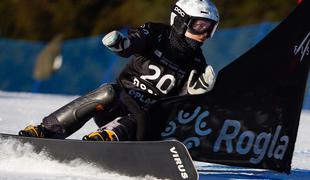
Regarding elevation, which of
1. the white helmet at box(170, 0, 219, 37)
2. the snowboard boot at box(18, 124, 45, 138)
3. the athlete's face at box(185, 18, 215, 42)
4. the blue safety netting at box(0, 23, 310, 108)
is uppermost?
the white helmet at box(170, 0, 219, 37)

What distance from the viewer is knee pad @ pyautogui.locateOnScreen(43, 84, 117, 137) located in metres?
5.22

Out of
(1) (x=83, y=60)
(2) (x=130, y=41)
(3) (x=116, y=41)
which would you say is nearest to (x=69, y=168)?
(3) (x=116, y=41)

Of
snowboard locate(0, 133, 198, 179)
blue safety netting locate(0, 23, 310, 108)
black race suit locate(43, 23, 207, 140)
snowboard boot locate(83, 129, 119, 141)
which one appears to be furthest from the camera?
blue safety netting locate(0, 23, 310, 108)

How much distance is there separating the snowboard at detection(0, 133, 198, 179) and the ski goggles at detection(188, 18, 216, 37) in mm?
973

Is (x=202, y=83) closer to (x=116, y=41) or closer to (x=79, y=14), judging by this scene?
(x=116, y=41)

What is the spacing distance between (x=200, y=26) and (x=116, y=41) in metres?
0.63

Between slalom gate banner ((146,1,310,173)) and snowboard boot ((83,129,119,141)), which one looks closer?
snowboard boot ((83,129,119,141))

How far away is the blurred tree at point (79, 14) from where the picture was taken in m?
25.3

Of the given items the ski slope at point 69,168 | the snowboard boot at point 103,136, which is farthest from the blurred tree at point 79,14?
the snowboard boot at point 103,136

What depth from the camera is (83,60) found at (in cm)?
1454

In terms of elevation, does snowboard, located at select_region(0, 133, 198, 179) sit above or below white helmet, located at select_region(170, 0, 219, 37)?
below

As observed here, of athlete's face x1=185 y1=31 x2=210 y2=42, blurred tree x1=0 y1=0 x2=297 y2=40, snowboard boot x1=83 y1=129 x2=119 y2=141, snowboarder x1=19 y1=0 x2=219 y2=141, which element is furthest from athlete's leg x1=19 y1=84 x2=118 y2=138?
blurred tree x1=0 y1=0 x2=297 y2=40

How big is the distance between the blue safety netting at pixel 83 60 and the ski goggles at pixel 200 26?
6.35 meters

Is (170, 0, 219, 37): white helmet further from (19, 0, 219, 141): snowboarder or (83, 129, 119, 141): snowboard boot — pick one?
(83, 129, 119, 141): snowboard boot
